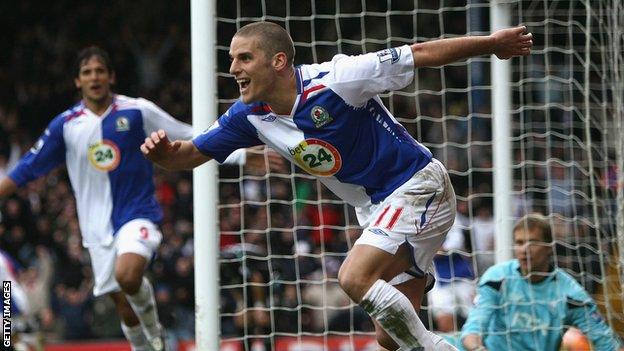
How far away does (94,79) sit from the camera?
8477 mm

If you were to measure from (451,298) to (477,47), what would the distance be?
5043mm

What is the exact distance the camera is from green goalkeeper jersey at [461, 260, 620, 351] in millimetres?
7875

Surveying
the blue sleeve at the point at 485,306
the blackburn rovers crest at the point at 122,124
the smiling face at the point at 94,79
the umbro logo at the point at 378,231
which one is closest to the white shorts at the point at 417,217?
the umbro logo at the point at 378,231

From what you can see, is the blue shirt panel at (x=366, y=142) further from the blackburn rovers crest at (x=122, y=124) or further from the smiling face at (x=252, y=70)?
the blackburn rovers crest at (x=122, y=124)

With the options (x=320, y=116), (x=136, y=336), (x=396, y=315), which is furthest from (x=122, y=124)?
(x=396, y=315)

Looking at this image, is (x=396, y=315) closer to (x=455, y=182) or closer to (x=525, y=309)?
(x=525, y=309)

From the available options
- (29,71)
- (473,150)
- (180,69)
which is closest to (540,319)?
(473,150)

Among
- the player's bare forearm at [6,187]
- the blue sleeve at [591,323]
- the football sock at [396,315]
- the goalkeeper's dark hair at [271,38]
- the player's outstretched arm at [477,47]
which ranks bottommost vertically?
the blue sleeve at [591,323]

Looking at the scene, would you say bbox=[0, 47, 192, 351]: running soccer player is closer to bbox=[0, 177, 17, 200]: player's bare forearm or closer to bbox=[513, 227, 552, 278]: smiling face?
bbox=[0, 177, 17, 200]: player's bare forearm

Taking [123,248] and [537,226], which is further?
[123,248]

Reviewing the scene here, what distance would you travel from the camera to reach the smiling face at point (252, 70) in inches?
235

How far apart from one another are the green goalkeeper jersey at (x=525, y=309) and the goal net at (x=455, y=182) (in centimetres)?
58

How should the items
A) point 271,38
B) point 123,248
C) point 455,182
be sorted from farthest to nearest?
point 455,182 → point 123,248 → point 271,38

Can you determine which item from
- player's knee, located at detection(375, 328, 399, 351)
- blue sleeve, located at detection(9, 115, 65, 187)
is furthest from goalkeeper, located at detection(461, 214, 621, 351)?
blue sleeve, located at detection(9, 115, 65, 187)
